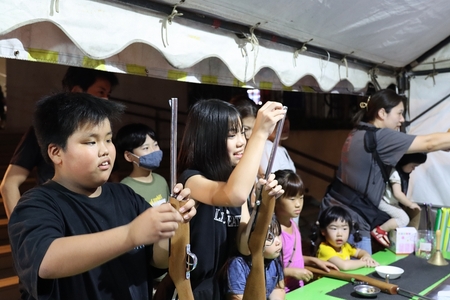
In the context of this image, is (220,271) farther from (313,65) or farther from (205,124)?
(313,65)

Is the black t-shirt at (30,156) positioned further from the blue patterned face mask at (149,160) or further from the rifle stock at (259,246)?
the rifle stock at (259,246)

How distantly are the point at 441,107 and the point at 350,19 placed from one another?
1583 mm

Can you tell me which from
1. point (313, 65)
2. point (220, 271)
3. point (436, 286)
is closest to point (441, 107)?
point (313, 65)

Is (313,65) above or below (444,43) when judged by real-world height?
below

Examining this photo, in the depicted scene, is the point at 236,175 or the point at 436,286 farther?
the point at 436,286

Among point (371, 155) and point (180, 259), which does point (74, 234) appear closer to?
point (180, 259)

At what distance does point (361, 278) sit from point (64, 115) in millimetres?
1848

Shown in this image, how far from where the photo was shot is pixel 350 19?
279 cm

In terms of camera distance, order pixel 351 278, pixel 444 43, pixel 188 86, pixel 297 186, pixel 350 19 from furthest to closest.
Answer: pixel 188 86
pixel 444 43
pixel 350 19
pixel 297 186
pixel 351 278

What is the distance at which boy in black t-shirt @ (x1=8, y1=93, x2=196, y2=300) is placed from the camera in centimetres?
99

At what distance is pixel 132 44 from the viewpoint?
2055 mm

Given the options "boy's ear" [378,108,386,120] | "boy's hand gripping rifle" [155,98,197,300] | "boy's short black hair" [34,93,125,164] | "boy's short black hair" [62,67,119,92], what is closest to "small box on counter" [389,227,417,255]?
"boy's ear" [378,108,386,120]

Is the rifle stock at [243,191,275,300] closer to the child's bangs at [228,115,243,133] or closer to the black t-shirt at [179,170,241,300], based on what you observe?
the black t-shirt at [179,170,241,300]

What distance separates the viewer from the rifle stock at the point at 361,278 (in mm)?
2186
